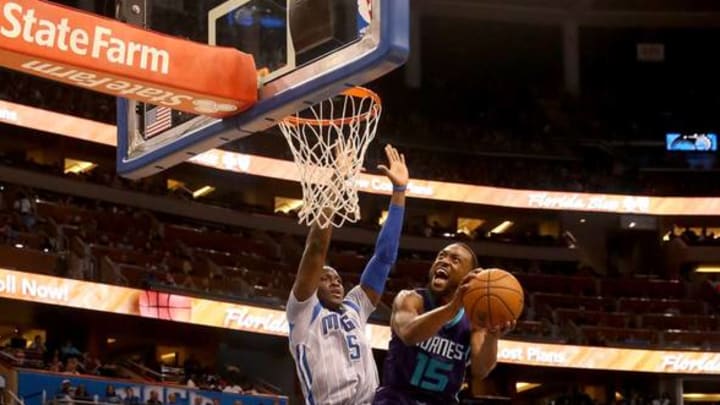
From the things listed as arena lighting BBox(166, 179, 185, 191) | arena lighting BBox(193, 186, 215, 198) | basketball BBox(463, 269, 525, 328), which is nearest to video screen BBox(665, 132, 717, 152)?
arena lighting BBox(193, 186, 215, 198)

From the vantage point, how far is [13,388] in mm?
16219

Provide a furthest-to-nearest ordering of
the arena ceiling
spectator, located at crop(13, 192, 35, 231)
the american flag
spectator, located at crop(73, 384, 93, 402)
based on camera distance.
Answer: the arena ceiling, spectator, located at crop(13, 192, 35, 231), spectator, located at crop(73, 384, 93, 402), the american flag

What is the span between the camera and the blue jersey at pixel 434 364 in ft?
17.9

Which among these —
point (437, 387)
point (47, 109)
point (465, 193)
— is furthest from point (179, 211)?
point (437, 387)

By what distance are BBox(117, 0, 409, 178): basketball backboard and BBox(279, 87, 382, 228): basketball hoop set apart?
0.39 m

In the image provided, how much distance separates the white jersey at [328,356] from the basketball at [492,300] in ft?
3.43

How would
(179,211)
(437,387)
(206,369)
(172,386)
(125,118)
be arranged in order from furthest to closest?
(179,211)
(206,369)
(172,386)
(125,118)
(437,387)

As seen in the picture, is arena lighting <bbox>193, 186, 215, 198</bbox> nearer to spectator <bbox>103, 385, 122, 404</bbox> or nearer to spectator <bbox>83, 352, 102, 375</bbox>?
spectator <bbox>83, 352, 102, 375</bbox>

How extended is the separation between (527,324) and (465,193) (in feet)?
16.0

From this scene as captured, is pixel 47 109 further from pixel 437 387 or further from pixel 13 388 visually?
pixel 437 387

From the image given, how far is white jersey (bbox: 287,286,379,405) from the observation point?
5.87 meters

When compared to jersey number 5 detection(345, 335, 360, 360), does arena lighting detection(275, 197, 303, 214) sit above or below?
above

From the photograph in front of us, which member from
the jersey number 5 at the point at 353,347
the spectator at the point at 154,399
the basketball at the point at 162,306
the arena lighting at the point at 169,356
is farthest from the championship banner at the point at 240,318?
the jersey number 5 at the point at 353,347

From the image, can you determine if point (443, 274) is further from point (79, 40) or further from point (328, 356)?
point (79, 40)
